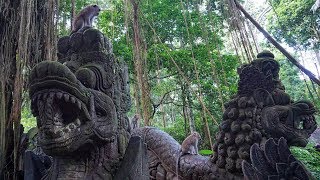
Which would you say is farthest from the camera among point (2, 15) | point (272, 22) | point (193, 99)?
point (272, 22)

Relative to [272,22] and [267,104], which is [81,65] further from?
[272,22]

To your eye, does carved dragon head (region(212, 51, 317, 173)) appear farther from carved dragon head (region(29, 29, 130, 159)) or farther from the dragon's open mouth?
the dragon's open mouth

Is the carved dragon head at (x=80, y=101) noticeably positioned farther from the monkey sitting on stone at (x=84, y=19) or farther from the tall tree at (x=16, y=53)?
the tall tree at (x=16, y=53)

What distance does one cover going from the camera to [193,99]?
7582 millimetres

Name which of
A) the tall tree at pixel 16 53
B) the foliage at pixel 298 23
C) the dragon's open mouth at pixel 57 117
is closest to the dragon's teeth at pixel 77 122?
the dragon's open mouth at pixel 57 117

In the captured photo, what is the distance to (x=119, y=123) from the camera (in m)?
1.99

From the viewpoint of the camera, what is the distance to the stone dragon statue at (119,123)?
5.65 ft

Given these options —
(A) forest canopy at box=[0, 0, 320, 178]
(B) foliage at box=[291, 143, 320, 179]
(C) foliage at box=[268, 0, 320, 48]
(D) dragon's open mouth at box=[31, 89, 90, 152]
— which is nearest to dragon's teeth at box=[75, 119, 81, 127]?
(D) dragon's open mouth at box=[31, 89, 90, 152]

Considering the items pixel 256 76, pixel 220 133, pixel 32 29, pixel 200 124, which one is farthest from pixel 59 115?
pixel 200 124

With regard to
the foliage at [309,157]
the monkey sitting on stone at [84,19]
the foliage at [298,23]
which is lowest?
the foliage at [309,157]

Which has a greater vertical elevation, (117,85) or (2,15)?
(2,15)

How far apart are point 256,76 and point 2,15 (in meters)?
2.35

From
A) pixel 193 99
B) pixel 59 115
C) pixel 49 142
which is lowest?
pixel 49 142

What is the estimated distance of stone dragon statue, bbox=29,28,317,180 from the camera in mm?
1722
